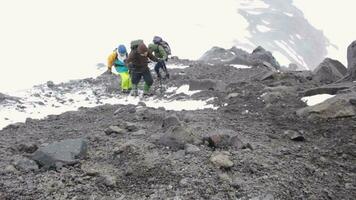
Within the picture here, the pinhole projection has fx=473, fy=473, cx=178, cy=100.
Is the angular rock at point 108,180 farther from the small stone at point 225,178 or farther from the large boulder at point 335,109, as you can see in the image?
the large boulder at point 335,109

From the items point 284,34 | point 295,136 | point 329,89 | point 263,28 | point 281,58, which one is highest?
point 329,89

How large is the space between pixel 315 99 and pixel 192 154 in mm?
4522

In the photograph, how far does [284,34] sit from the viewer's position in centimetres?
6256

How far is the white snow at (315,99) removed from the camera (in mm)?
10253

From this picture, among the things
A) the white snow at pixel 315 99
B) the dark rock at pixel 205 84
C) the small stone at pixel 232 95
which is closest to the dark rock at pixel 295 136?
the white snow at pixel 315 99

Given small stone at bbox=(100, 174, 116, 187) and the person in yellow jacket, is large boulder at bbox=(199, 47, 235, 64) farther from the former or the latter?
small stone at bbox=(100, 174, 116, 187)

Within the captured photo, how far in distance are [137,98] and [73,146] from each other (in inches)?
272

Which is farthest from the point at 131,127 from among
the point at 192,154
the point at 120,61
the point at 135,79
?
the point at 120,61

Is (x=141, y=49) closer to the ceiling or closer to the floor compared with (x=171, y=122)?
closer to the ceiling

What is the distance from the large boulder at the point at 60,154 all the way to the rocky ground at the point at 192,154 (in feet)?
0.05

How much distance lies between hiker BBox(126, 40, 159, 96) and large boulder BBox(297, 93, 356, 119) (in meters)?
5.91

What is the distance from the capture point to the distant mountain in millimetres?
56594

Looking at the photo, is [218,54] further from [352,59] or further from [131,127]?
[131,127]

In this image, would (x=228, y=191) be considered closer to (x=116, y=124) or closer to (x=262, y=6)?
(x=116, y=124)
